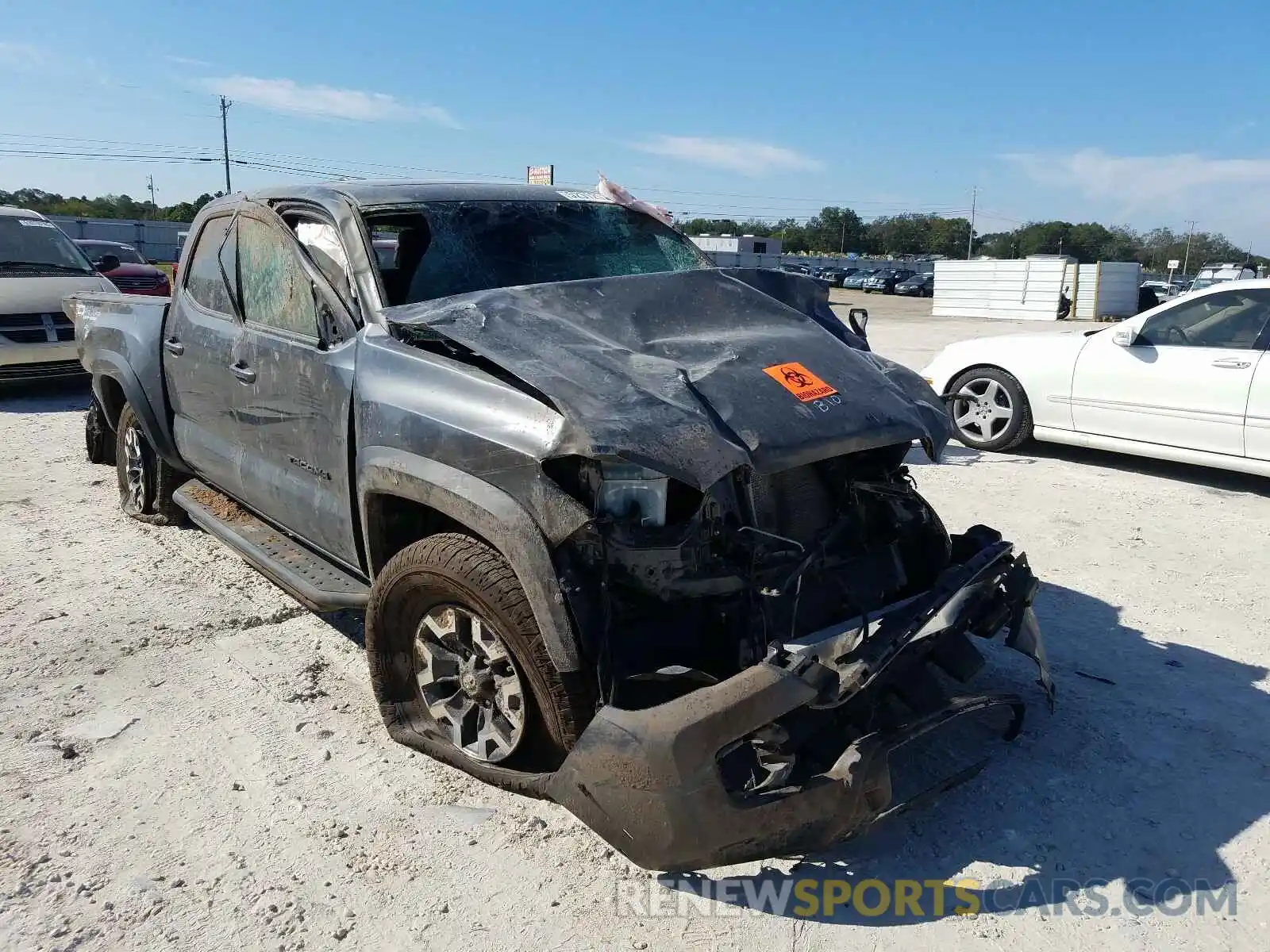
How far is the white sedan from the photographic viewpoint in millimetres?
6547

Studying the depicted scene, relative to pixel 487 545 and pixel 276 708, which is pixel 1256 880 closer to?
pixel 487 545

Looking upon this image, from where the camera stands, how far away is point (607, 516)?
2.61 metres

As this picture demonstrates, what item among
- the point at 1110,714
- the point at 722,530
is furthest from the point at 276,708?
the point at 1110,714

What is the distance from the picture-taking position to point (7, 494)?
20.8ft

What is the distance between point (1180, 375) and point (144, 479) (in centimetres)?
710

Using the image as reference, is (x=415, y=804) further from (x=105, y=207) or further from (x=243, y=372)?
(x=105, y=207)

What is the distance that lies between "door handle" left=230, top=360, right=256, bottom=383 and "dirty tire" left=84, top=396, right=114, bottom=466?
3.41 m

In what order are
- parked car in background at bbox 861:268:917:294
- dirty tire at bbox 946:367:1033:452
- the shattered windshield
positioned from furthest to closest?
1. parked car in background at bbox 861:268:917:294
2. dirty tire at bbox 946:367:1033:452
3. the shattered windshield

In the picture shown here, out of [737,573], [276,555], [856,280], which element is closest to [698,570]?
[737,573]

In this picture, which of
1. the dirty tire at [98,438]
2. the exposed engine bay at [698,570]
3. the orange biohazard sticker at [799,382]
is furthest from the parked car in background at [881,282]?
the exposed engine bay at [698,570]

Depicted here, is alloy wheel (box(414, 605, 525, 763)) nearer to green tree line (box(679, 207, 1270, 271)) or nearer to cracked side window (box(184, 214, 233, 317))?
cracked side window (box(184, 214, 233, 317))

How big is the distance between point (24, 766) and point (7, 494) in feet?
13.0

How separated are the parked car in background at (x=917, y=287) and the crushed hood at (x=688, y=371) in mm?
48749

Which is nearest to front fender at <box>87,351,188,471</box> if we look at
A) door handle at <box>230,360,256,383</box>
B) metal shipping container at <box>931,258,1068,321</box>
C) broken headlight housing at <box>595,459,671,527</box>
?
door handle at <box>230,360,256,383</box>
